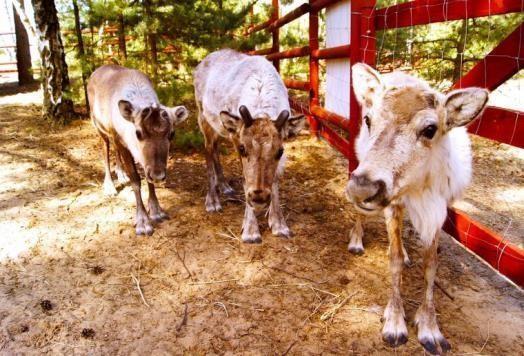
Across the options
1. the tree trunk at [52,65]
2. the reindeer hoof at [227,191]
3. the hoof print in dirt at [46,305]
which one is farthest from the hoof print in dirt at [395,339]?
the tree trunk at [52,65]

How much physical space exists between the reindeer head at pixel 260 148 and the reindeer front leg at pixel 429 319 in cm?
140

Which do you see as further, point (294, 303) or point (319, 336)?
point (294, 303)

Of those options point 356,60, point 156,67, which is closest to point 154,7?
point 156,67

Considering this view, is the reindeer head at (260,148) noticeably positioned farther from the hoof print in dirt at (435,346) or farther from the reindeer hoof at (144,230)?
the hoof print in dirt at (435,346)

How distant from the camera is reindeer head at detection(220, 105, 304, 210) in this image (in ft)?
11.8

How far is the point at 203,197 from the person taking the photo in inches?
214

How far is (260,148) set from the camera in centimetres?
359

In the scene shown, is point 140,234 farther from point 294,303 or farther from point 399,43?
point 399,43

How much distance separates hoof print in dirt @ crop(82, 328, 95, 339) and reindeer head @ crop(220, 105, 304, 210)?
63.3 inches

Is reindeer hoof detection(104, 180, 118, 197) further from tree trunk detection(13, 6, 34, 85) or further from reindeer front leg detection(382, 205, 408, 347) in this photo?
tree trunk detection(13, 6, 34, 85)

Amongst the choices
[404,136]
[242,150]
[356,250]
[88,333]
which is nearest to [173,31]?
[242,150]

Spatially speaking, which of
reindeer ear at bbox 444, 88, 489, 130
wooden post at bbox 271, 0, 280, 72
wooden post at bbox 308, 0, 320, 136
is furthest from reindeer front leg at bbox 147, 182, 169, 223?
wooden post at bbox 271, 0, 280, 72

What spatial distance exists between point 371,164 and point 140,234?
2986 mm

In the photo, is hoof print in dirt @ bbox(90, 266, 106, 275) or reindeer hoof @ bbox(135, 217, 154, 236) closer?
hoof print in dirt @ bbox(90, 266, 106, 275)
